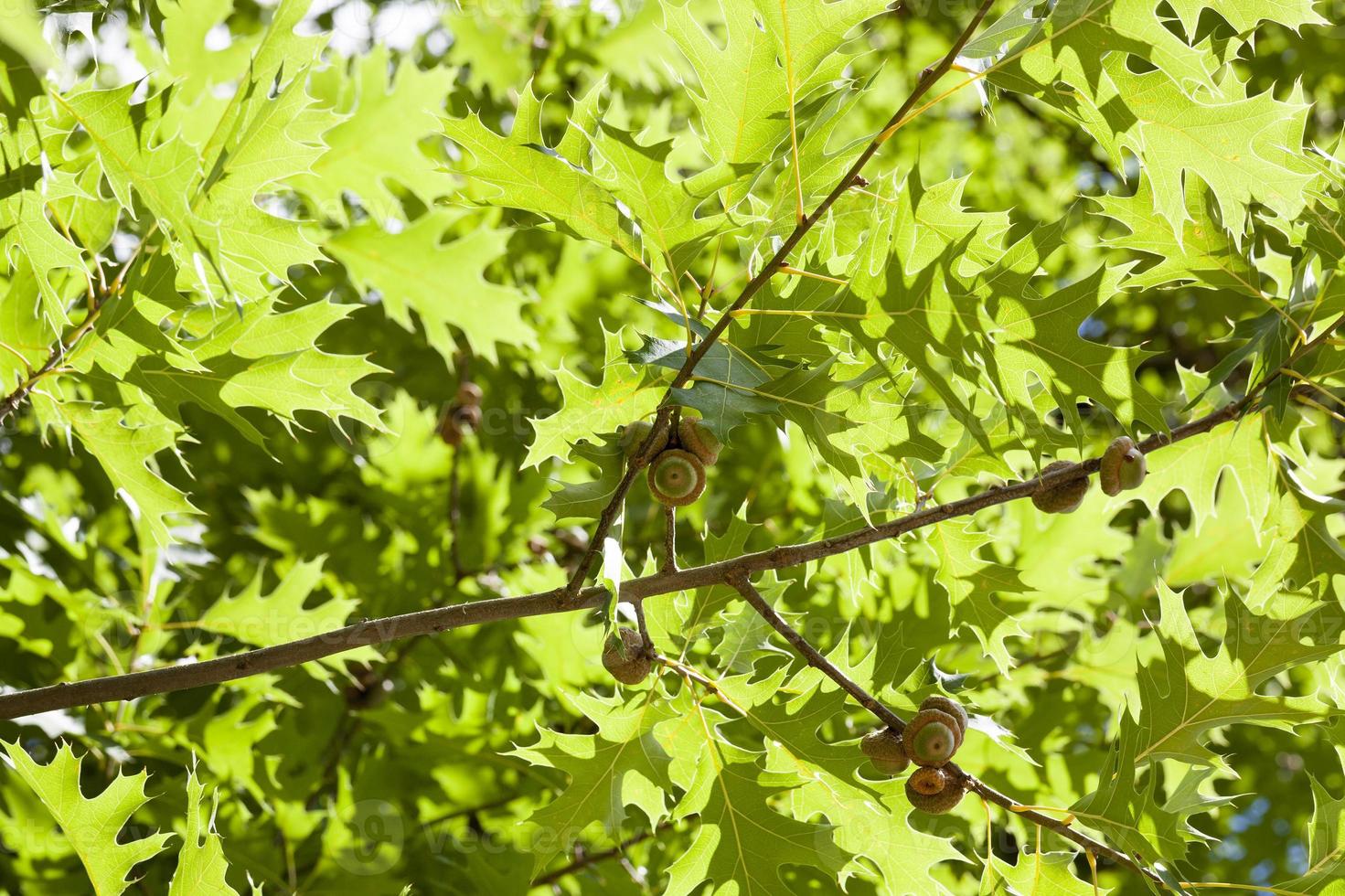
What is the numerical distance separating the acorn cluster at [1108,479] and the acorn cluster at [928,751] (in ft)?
0.98

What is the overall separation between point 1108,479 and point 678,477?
0.57 meters

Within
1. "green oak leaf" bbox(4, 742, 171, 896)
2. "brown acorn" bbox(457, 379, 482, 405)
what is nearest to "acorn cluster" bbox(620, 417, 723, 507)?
"green oak leaf" bbox(4, 742, 171, 896)

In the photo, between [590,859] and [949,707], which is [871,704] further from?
[590,859]

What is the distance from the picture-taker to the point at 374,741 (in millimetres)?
2812

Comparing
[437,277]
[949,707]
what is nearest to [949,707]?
[949,707]

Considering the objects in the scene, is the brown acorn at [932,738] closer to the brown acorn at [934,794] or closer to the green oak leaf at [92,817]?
the brown acorn at [934,794]

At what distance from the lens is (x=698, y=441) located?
1.46 meters

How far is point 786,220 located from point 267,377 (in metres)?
0.84

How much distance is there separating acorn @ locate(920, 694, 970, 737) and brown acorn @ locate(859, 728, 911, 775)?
60 millimetres

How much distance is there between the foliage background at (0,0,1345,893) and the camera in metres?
1.38

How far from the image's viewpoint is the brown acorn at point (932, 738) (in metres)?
1.41

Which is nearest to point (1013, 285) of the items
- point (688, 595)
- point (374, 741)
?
point (688, 595)

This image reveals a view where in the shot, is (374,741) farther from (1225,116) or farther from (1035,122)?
(1035,122)

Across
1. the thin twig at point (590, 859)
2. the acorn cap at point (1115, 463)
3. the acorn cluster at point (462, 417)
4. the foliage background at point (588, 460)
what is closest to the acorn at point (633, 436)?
the foliage background at point (588, 460)
